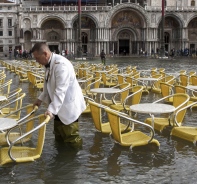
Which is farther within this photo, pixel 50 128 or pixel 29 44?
pixel 29 44

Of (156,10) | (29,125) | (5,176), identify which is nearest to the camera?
(5,176)

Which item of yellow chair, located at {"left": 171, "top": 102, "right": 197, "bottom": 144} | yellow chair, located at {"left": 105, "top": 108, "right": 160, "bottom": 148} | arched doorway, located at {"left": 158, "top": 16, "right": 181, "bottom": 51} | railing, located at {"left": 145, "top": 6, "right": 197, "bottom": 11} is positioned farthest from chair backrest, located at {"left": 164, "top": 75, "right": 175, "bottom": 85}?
arched doorway, located at {"left": 158, "top": 16, "right": 181, "bottom": 51}

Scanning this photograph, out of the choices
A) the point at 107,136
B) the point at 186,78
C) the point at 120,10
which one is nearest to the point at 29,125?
the point at 107,136

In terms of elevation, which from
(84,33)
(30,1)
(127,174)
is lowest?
(127,174)

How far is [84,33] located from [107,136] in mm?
53647

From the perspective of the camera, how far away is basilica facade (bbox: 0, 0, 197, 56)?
5769 centimetres

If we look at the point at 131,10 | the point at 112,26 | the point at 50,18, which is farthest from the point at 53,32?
the point at 131,10

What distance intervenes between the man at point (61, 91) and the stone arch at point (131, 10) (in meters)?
53.1

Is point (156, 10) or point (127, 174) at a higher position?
point (156, 10)

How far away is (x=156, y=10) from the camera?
2295 inches

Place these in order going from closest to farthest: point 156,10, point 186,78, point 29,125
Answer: point 29,125 < point 186,78 < point 156,10

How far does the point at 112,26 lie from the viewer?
59.7 m

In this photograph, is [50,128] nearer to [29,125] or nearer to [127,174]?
[29,125]

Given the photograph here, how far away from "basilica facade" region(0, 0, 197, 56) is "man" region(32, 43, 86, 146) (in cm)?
5139
